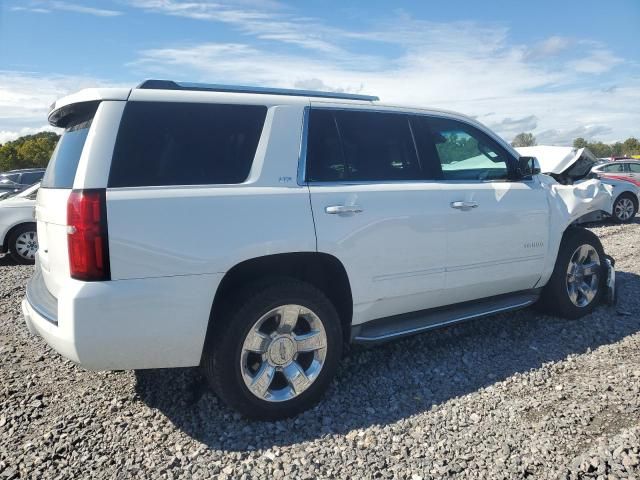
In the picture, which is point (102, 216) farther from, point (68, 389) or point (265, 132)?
point (68, 389)

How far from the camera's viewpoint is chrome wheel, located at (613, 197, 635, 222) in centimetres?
1217

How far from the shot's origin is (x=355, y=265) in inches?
123

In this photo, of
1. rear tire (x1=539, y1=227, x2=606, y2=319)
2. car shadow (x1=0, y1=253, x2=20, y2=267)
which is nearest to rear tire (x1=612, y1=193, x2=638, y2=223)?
rear tire (x1=539, y1=227, x2=606, y2=319)

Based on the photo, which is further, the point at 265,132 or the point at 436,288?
the point at 436,288

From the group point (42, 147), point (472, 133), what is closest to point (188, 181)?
point (472, 133)

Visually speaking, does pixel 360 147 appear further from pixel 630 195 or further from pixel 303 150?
pixel 630 195

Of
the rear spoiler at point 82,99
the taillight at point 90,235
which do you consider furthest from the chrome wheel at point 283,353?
the rear spoiler at point 82,99

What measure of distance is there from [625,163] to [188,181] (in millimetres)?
17821

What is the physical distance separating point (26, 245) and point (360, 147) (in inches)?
276

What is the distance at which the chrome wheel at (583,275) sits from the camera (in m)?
4.57

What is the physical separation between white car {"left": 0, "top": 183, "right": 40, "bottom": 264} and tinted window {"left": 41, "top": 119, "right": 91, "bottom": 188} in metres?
5.52

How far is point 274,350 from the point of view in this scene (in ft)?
9.63

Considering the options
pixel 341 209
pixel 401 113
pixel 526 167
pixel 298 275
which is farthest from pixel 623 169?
pixel 298 275

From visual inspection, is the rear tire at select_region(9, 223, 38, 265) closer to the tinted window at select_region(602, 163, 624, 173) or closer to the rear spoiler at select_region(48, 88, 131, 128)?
the rear spoiler at select_region(48, 88, 131, 128)
